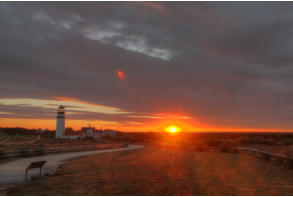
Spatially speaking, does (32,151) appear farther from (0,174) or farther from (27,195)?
(27,195)

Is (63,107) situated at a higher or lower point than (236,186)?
higher

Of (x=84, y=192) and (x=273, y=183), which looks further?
(x=273, y=183)

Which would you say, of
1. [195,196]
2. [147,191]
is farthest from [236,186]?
[147,191]

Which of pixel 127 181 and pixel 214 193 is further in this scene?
pixel 127 181

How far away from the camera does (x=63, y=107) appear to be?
59.5m

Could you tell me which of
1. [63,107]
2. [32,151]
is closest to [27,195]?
[32,151]

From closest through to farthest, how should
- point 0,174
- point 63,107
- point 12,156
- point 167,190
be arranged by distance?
point 167,190 < point 0,174 < point 12,156 < point 63,107

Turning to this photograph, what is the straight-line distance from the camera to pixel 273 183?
1298 centimetres

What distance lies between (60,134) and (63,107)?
7.30 metres

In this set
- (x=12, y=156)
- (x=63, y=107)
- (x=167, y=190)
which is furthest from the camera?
(x=63, y=107)

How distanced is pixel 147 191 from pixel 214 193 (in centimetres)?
310

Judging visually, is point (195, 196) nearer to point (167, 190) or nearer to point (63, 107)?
point (167, 190)

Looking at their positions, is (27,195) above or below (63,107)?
below

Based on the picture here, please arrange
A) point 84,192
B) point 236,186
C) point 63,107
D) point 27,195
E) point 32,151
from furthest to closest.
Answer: point 63,107 → point 32,151 → point 236,186 → point 84,192 → point 27,195
